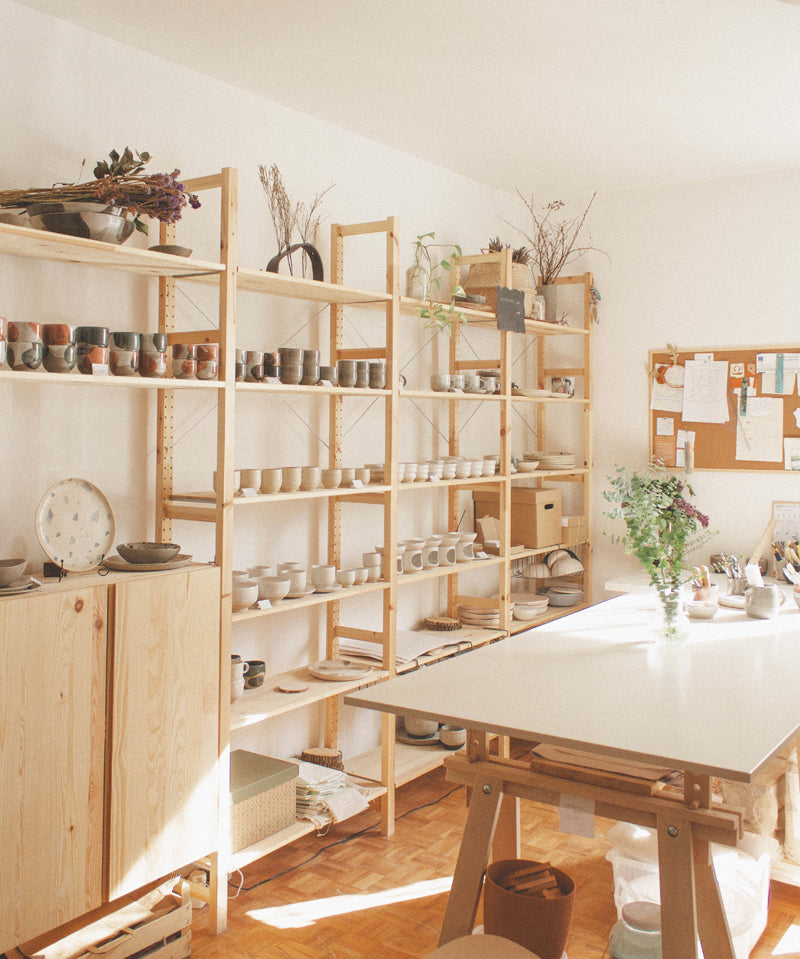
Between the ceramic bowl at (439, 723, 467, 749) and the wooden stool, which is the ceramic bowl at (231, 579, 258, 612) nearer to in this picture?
the wooden stool

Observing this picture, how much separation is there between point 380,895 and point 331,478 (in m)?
1.41

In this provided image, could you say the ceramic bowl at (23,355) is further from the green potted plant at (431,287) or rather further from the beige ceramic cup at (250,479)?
the green potted plant at (431,287)

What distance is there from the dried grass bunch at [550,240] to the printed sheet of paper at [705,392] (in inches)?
33.7

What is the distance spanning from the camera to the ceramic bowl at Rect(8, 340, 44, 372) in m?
2.28

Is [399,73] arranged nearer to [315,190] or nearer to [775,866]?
[315,190]

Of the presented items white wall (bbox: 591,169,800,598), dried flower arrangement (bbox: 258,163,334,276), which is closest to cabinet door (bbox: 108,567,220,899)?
Result: dried flower arrangement (bbox: 258,163,334,276)

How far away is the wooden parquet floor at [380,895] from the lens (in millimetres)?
2705

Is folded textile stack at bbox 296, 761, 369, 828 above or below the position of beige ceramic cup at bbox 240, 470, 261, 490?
below

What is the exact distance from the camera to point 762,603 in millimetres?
3281

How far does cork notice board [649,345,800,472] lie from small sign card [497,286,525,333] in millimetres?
969

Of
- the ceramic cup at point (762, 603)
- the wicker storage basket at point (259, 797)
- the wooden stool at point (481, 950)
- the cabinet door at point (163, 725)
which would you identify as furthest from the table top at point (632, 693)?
the wicker storage basket at point (259, 797)

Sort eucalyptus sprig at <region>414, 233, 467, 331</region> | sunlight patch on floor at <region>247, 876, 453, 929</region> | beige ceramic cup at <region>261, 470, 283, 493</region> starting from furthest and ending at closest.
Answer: eucalyptus sprig at <region>414, 233, 467, 331</region>
beige ceramic cup at <region>261, 470, 283, 493</region>
sunlight patch on floor at <region>247, 876, 453, 929</region>

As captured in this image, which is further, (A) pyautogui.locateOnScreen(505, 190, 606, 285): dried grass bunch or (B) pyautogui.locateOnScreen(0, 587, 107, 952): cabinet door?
(A) pyautogui.locateOnScreen(505, 190, 606, 285): dried grass bunch

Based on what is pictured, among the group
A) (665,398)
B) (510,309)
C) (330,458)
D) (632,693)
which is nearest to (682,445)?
(665,398)
